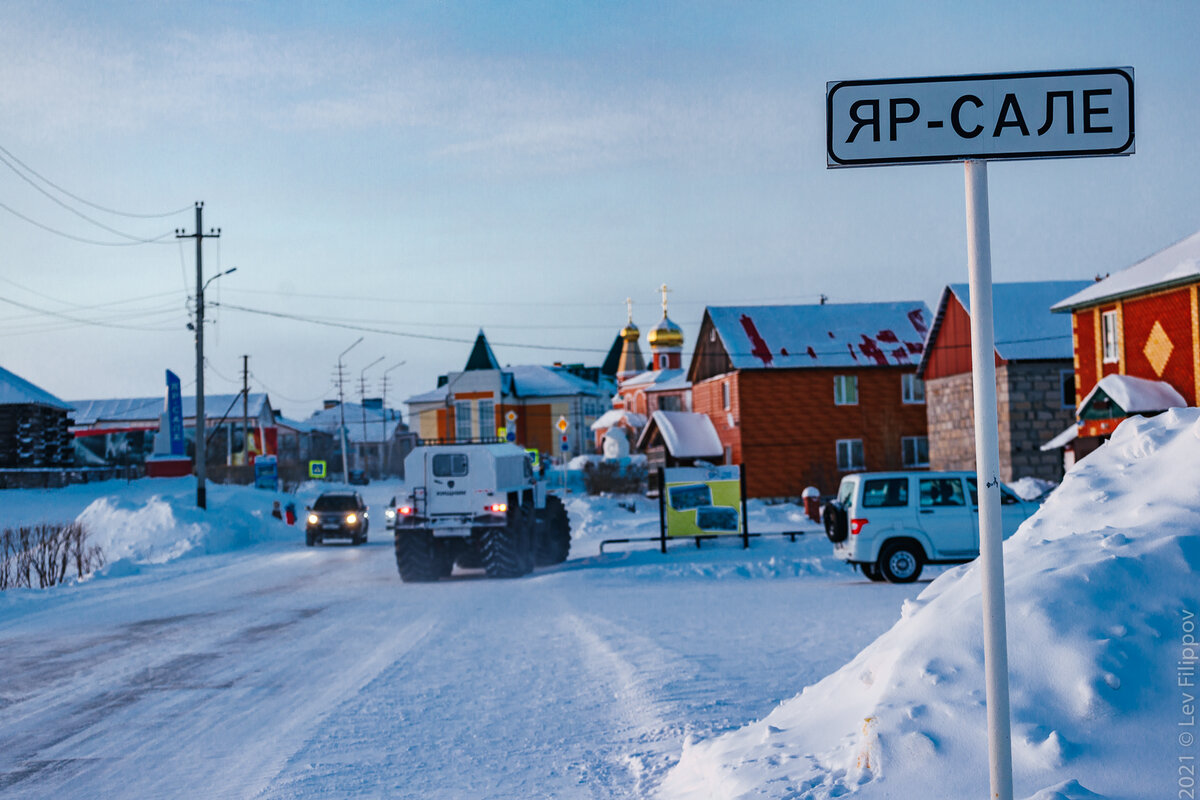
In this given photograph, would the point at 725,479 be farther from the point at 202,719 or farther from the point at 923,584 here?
the point at 202,719

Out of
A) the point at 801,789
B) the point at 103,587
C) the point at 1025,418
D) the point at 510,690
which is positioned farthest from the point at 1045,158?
the point at 1025,418

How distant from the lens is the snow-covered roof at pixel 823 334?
4972 cm

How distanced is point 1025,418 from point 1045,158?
3599 centimetres

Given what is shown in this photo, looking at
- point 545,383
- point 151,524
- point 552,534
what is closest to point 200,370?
point 151,524

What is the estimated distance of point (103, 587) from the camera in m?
22.8

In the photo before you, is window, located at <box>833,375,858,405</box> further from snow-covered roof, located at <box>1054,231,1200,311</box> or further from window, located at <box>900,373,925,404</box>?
snow-covered roof, located at <box>1054,231,1200,311</box>

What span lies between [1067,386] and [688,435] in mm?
18344

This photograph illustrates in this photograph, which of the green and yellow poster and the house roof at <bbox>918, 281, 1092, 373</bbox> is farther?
the house roof at <bbox>918, 281, 1092, 373</bbox>

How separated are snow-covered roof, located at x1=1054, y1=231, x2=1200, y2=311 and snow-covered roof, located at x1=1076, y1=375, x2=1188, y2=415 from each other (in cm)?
226

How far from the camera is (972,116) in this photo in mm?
4281

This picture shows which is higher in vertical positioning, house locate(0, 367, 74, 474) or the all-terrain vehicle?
house locate(0, 367, 74, 474)

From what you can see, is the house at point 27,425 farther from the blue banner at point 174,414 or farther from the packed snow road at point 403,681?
the packed snow road at point 403,681

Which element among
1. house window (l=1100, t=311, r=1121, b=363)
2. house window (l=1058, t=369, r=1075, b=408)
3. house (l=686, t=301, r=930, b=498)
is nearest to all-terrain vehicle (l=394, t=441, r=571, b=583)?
house window (l=1100, t=311, r=1121, b=363)

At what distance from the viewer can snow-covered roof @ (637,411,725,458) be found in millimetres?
51156
